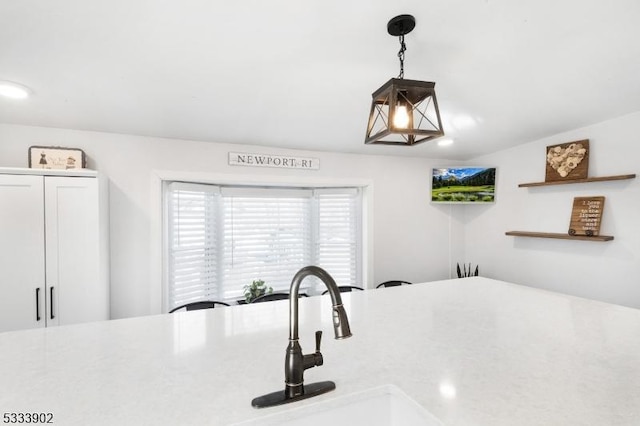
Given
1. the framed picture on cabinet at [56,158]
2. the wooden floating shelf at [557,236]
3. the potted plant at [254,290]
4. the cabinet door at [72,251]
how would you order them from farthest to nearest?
the potted plant at [254,290]
the wooden floating shelf at [557,236]
the framed picture on cabinet at [56,158]
the cabinet door at [72,251]

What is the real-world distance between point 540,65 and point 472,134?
1300mm

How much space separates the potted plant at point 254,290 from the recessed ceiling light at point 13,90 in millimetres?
2462

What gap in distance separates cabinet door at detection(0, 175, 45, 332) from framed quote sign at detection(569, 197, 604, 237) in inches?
175

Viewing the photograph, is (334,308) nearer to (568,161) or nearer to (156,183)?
(156,183)

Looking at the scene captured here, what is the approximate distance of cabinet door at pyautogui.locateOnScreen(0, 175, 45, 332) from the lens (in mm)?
2076

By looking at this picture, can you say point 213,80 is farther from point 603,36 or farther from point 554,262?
point 554,262

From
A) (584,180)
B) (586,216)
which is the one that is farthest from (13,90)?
(586,216)

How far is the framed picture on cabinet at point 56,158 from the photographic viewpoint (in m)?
2.36

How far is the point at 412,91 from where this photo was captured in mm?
1437

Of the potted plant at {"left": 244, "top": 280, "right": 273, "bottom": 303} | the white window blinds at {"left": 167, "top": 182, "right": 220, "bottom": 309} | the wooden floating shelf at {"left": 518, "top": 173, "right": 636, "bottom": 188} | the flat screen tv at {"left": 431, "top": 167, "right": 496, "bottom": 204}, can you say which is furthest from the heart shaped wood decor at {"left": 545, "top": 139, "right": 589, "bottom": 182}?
the white window blinds at {"left": 167, "top": 182, "right": 220, "bottom": 309}

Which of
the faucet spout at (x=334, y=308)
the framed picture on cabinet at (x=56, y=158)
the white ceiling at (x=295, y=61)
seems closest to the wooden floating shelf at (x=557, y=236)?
the white ceiling at (x=295, y=61)

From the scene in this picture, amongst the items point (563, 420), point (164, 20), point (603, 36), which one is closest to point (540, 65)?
point (603, 36)

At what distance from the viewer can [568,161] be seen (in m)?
3.05

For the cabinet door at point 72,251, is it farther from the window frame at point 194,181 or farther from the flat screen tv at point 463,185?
the flat screen tv at point 463,185
